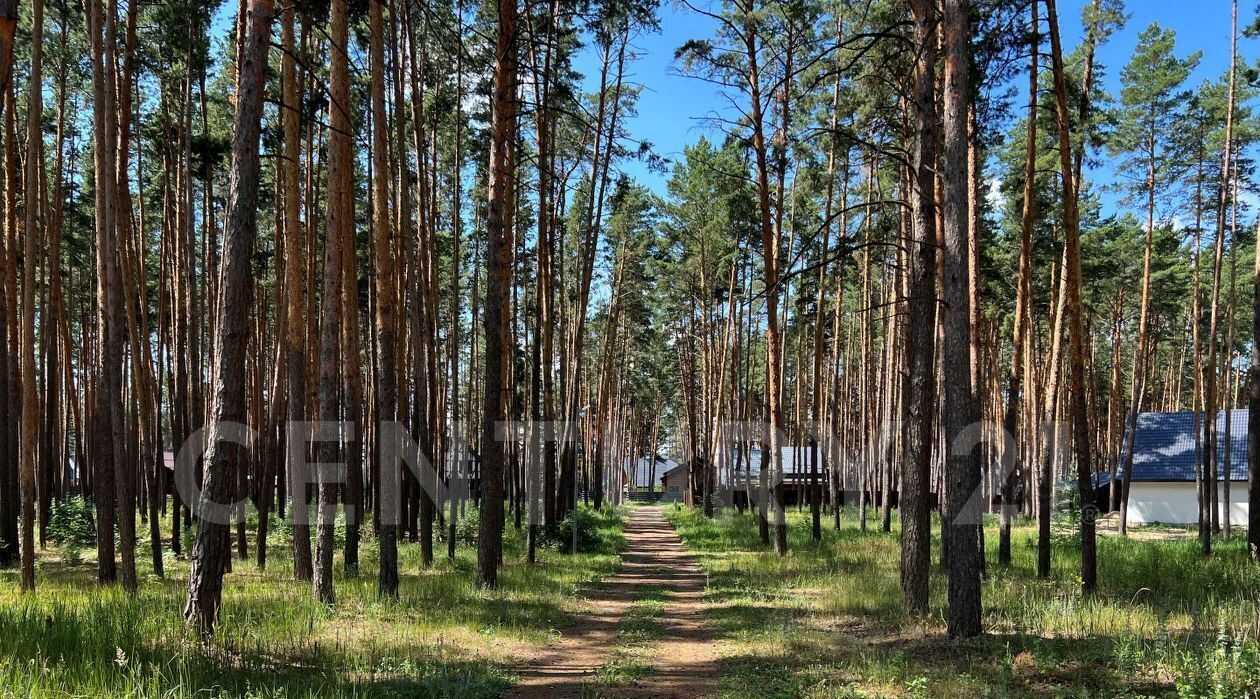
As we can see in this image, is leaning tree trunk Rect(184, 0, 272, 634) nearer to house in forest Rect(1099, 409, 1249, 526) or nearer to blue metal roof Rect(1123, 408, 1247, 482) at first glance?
house in forest Rect(1099, 409, 1249, 526)

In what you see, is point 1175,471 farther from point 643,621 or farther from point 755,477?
point 643,621

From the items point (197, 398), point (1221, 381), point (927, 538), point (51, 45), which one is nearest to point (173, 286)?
point (197, 398)

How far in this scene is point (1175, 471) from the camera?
3291cm

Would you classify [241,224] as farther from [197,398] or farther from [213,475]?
[197,398]

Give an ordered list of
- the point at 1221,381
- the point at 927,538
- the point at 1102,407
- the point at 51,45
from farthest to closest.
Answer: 1. the point at 1102,407
2. the point at 1221,381
3. the point at 51,45
4. the point at 927,538

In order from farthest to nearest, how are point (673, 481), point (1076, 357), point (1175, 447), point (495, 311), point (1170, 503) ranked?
point (673, 481) → point (1175, 447) → point (1170, 503) → point (495, 311) → point (1076, 357)

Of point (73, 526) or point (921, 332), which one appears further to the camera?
point (73, 526)

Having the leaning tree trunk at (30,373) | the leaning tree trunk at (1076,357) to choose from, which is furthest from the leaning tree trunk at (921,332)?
the leaning tree trunk at (30,373)

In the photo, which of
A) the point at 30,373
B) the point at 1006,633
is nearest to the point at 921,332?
the point at 1006,633

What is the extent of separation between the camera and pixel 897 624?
29.4 ft

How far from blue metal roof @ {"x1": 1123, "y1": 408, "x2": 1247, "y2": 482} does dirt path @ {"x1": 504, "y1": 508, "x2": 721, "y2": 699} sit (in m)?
29.2

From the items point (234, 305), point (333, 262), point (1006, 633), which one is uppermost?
point (333, 262)

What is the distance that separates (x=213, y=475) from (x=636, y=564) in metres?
12.2

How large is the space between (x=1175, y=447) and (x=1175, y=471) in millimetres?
1624
